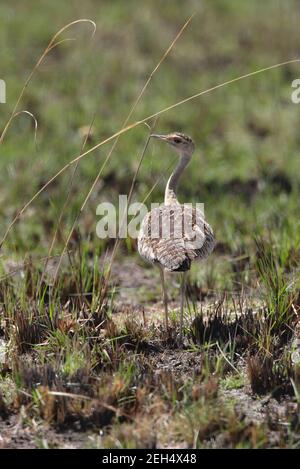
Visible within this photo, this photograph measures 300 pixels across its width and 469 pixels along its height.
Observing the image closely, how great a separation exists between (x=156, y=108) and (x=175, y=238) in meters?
5.25

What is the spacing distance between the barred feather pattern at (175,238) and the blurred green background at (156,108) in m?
1.05

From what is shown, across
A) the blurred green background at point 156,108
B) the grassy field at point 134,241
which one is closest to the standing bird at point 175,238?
the grassy field at point 134,241

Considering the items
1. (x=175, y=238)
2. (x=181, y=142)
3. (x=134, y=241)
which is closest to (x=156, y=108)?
(x=134, y=241)

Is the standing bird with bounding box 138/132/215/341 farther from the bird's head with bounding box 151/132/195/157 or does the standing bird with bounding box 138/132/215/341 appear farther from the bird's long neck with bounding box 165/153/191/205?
the bird's head with bounding box 151/132/195/157

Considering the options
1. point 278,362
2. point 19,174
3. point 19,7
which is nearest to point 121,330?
point 278,362

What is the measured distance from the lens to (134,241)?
7.00 metres

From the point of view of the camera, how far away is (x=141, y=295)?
6293mm

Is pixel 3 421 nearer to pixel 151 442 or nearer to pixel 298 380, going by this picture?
pixel 151 442

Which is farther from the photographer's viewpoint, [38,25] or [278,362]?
[38,25]

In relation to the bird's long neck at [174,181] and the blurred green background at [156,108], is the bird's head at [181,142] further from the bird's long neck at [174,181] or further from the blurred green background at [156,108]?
the blurred green background at [156,108]

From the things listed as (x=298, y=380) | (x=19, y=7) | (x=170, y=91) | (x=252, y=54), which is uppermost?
A: (x=19, y=7)

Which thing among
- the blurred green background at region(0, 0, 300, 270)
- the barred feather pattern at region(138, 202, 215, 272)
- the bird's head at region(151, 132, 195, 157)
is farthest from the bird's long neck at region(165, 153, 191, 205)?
the blurred green background at region(0, 0, 300, 270)
